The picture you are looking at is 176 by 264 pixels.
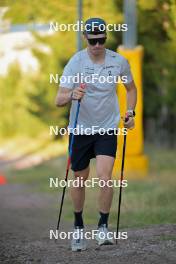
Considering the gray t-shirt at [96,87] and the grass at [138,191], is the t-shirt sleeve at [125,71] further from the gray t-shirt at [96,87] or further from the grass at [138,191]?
the grass at [138,191]

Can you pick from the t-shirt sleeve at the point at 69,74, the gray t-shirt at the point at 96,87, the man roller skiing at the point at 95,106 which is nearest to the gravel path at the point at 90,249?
the man roller skiing at the point at 95,106

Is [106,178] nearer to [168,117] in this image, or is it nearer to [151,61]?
[151,61]

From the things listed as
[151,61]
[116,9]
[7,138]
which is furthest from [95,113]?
[7,138]

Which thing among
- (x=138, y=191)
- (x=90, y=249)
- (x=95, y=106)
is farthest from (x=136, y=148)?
(x=95, y=106)

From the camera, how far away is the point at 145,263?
7.39m

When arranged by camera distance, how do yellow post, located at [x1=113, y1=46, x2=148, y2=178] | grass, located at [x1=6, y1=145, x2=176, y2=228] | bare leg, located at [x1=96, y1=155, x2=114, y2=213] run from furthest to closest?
yellow post, located at [x1=113, y1=46, x2=148, y2=178]
grass, located at [x1=6, y1=145, x2=176, y2=228]
bare leg, located at [x1=96, y1=155, x2=114, y2=213]

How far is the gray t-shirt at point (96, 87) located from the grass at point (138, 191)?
244 cm

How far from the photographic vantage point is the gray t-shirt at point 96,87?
316 inches

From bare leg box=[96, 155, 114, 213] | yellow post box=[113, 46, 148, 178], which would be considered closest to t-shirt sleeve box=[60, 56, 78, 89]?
bare leg box=[96, 155, 114, 213]

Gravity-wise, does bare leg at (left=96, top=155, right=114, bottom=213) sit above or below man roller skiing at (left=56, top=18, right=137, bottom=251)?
below

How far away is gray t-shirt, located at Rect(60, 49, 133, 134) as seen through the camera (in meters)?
8.02

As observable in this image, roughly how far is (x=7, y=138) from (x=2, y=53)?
8.60ft

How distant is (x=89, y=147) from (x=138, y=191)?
18.8ft

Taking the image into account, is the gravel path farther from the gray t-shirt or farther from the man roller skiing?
the gray t-shirt
